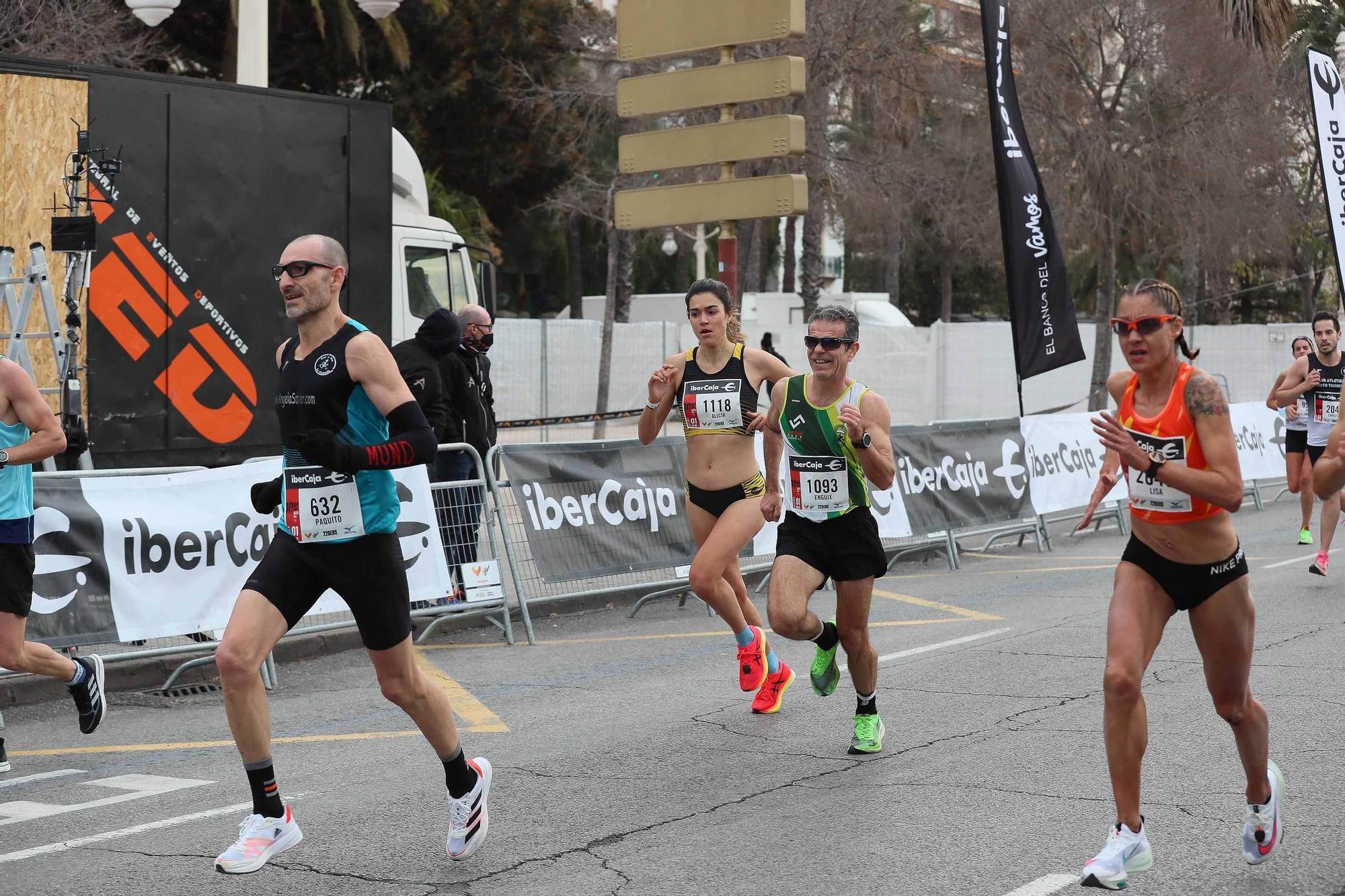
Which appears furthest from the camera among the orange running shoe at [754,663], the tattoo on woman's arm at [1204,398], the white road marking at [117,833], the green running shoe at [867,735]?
the orange running shoe at [754,663]

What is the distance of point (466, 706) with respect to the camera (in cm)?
808

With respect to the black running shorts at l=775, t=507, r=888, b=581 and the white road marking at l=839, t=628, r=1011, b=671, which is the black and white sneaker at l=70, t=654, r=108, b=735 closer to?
the black running shorts at l=775, t=507, r=888, b=581

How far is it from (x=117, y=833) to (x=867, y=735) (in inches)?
123

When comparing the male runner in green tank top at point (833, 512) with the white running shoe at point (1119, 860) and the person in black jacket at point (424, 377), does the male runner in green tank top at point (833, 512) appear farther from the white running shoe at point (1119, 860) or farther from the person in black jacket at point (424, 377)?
the person in black jacket at point (424, 377)

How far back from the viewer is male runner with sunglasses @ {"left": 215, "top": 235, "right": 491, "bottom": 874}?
493cm

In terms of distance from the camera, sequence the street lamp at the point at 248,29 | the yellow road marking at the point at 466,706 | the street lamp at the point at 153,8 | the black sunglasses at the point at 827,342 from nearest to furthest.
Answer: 1. the black sunglasses at the point at 827,342
2. the yellow road marking at the point at 466,706
3. the street lamp at the point at 248,29
4. the street lamp at the point at 153,8

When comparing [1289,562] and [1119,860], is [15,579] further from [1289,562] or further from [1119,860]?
[1289,562]

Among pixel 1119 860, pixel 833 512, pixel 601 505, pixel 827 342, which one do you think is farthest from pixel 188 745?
pixel 1119 860

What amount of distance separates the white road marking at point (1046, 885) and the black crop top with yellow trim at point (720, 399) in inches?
137

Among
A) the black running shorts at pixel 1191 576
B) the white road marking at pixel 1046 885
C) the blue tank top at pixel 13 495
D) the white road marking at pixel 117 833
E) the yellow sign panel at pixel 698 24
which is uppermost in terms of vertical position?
the yellow sign panel at pixel 698 24

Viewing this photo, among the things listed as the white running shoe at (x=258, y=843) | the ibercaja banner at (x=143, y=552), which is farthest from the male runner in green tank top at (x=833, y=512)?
the white running shoe at (x=258, y=843)

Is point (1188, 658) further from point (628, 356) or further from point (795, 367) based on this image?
point (795, 367)

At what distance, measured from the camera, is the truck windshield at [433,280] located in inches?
599

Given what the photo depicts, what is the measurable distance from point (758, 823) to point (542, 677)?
3.46 meters
